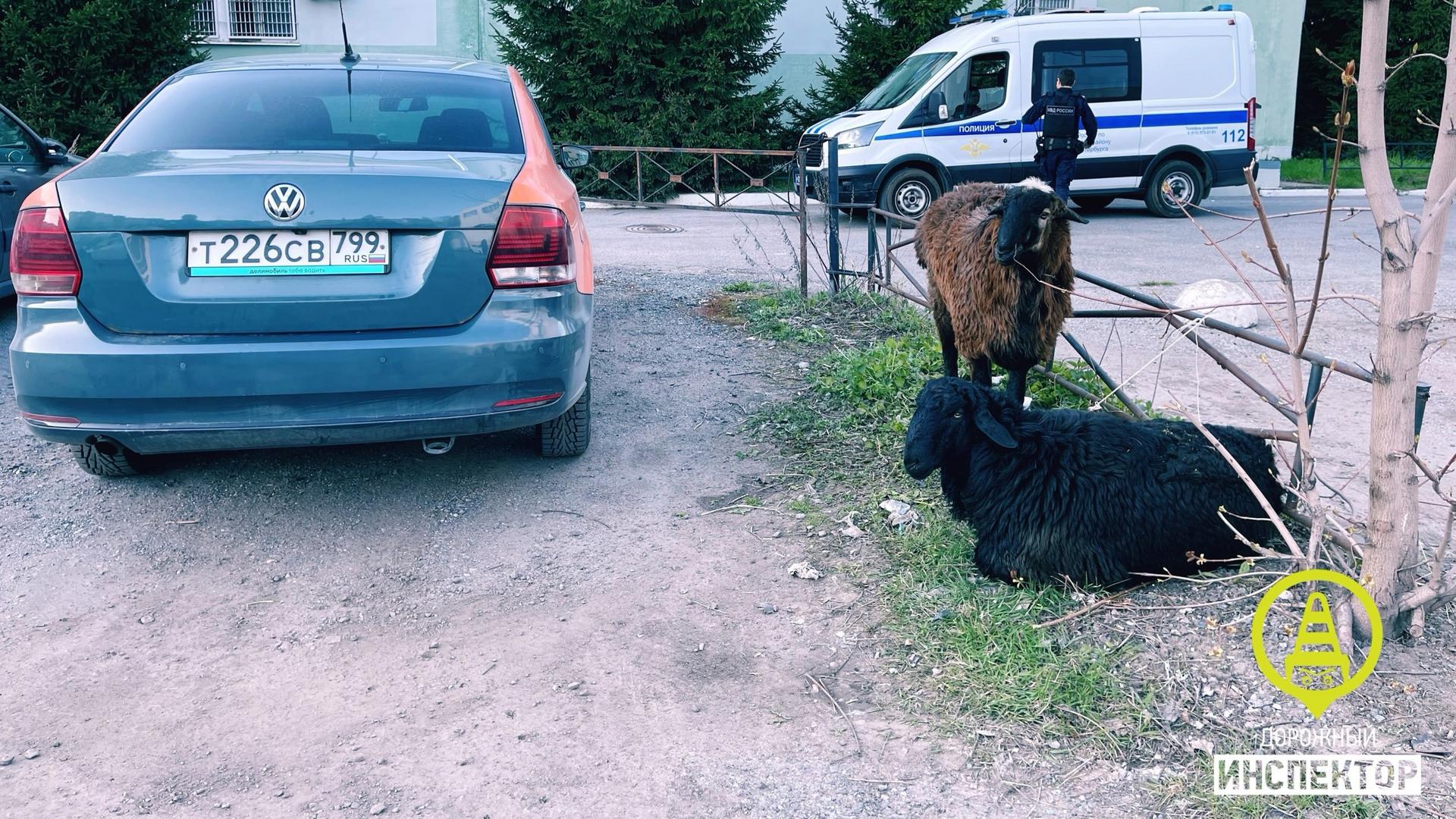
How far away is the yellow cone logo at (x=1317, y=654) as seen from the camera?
270 centimetres

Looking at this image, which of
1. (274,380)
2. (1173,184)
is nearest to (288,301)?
(274,380)

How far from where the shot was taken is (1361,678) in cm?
274

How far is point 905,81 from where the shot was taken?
1430cm

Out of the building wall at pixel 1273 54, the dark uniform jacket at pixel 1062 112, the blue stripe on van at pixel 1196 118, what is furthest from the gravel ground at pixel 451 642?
the building wall at pixel 1273 54

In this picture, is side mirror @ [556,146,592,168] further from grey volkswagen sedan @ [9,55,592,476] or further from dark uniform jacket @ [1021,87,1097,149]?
dark uniform jacket @ [1021,87,1097,149]

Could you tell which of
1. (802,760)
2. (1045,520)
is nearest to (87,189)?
(802,760)

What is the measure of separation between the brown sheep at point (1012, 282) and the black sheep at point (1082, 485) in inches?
45.0

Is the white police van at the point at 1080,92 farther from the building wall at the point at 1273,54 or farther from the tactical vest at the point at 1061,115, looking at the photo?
the building wall at the point at 1273,54

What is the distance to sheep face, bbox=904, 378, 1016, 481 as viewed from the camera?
3537mm

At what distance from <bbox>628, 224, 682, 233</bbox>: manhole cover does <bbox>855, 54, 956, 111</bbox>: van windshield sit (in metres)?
3.10

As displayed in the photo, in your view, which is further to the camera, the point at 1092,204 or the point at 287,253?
the point at 1092,204

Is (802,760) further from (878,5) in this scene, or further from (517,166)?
(878,5)

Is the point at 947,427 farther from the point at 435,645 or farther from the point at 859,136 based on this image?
the point at 859,136

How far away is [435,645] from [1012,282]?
2.98 metres
